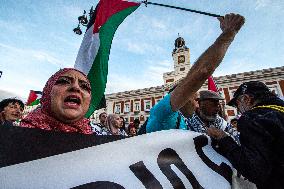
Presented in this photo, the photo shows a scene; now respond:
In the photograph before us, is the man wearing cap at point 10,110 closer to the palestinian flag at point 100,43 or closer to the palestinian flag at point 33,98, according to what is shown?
the palestinian flag at point 100,43

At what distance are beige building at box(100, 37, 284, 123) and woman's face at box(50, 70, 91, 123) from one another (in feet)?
95.4

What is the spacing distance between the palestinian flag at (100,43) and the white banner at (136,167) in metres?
1.50

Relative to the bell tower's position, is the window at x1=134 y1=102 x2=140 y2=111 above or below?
below

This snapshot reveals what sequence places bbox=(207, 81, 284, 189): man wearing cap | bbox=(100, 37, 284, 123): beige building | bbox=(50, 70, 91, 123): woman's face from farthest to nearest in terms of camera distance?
bbox=(100, 37, 284, 123): beige building
bbox=(207, 81, 284, 189): man wearing cap
bbox=(50, 70, 91, 123): woman's face

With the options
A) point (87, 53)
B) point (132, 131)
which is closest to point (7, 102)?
point (87, 53)

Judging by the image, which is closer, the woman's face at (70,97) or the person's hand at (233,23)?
the woman's face at (70,97)

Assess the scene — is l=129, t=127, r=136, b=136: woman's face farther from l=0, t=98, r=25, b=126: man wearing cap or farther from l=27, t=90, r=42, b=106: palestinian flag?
l=0, t=98, r=25, b=126: man wearing cap

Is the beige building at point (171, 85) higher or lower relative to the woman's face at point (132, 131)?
higher

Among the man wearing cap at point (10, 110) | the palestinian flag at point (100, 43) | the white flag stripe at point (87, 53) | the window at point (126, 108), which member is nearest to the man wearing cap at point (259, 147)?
the palestinian flag at point (100, 43)

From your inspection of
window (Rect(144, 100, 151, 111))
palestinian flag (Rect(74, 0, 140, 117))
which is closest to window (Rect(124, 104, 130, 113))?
window (Rect(144, 100, 151, 111))

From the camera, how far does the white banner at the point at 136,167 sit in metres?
1.05

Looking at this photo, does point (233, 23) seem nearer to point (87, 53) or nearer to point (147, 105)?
point (87, 53)

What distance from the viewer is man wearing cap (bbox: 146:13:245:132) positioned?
177 cm

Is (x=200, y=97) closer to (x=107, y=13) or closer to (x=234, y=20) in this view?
(x=234, y=20)
